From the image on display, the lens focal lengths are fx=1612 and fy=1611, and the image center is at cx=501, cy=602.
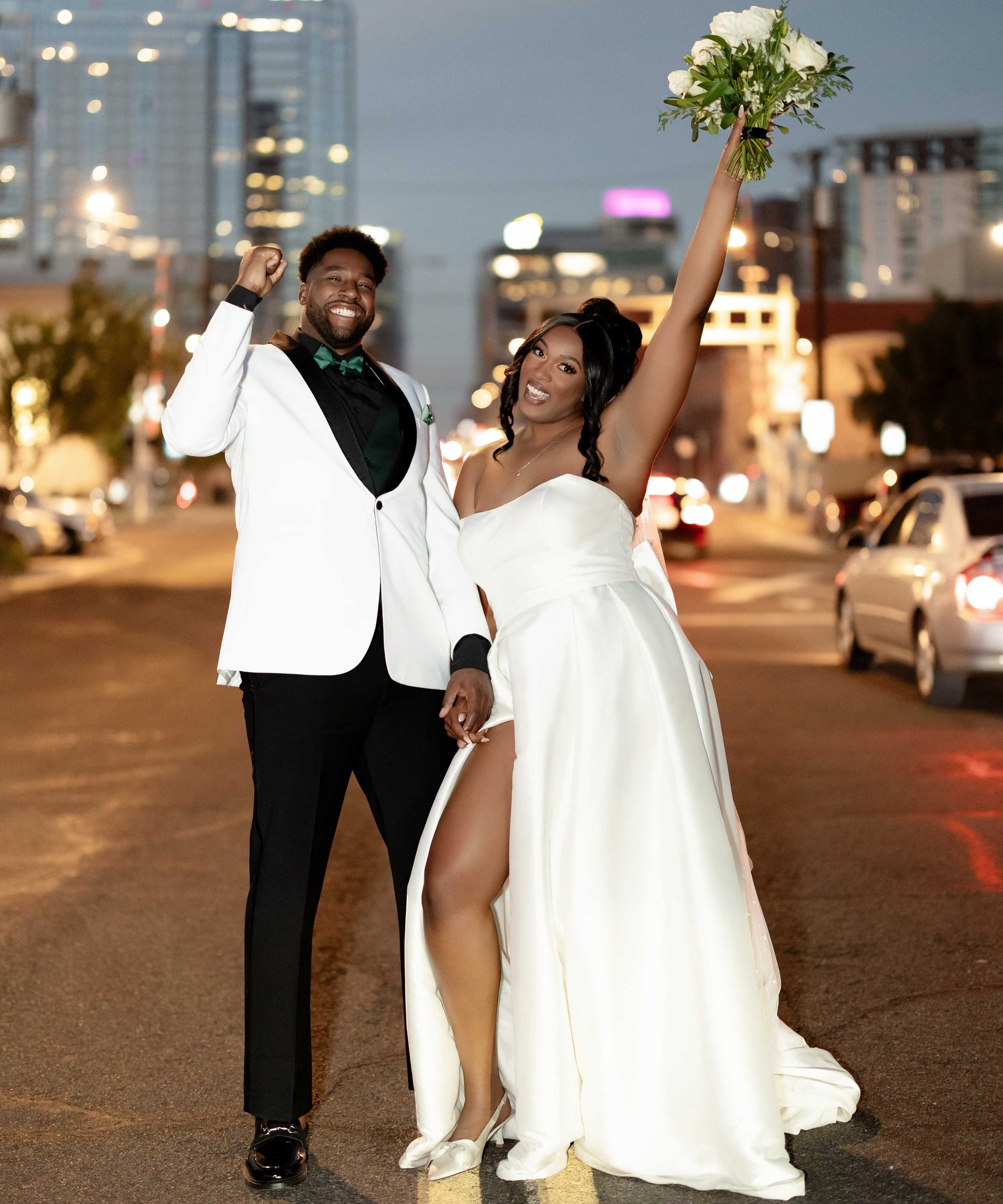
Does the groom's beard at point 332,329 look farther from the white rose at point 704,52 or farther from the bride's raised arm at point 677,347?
the white rose at point 704,52

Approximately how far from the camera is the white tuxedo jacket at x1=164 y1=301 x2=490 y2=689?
377 cm

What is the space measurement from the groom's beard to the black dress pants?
2.38 ft

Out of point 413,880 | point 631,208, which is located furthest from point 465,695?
point 631,208

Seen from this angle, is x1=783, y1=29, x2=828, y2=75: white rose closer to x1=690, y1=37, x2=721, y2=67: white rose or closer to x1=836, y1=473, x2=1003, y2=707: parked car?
x1=690, y1=37, x2=721, y2=67: white rose

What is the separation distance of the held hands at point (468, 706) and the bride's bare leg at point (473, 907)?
5 cm

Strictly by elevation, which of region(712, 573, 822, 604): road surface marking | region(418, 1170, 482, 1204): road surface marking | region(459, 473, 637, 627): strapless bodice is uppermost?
region(459, 473, 637, 627): strapless bodice

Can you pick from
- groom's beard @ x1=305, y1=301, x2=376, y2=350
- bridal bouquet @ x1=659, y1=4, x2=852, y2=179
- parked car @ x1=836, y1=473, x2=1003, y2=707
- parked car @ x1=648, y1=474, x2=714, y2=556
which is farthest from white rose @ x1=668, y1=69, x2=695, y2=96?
parked car @ x1=648, y1=474, x2=714, y2=556

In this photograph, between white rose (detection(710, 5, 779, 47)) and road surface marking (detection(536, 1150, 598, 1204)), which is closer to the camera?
road surface marking (detection(536, 1150, 598, 1204))

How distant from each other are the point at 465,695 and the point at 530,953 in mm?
620

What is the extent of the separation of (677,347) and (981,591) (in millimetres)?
8137

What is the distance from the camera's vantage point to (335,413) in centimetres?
392

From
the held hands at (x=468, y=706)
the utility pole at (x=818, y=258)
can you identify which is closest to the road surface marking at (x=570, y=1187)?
the held hands at (x=468, y=706)

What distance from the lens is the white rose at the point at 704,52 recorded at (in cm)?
395

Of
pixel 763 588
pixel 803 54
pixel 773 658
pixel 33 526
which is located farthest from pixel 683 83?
pixel 33 526
